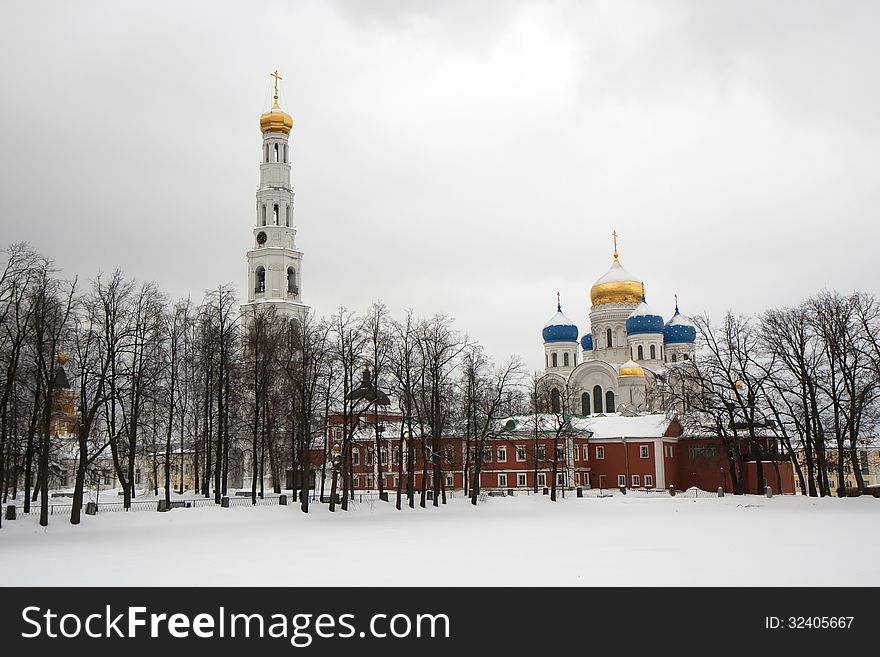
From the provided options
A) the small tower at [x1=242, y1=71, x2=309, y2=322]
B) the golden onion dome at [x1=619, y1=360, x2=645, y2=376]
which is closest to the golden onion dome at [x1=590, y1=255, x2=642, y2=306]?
the golden onion dome at [x1=619, y1=360, x2=645, y2=376]

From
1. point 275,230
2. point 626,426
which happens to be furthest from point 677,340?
point 275,230

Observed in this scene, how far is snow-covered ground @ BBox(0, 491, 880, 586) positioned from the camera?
60.1ft

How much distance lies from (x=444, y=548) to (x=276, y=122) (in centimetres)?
5941

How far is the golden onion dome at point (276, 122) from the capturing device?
253ft

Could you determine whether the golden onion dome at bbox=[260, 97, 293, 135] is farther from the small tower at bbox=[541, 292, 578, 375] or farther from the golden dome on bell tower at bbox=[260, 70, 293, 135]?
the small tower at bbox=[541, 292, 578, 375]

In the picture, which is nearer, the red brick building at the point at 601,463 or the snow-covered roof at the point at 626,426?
the red brick building at the point at 601,463

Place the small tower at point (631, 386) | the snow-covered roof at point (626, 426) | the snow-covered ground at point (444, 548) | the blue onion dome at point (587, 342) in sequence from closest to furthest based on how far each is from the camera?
the snow-covered ground at point (444, 548) → the snow-covered roof at point (626, 426) → the small tower at point (631, 386) → the blue onion dome at point (587, 342)

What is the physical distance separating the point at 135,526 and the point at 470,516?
51.0ft

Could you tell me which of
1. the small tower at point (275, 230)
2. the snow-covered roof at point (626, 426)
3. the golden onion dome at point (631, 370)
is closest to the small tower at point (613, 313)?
the golden onion dome at point (631, 370)

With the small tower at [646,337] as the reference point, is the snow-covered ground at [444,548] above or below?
below

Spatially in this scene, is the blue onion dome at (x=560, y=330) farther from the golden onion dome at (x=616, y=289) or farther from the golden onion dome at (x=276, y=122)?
the golden onion dome at (x=276, y=122)
